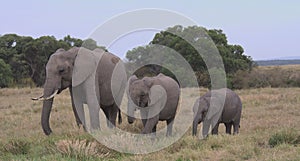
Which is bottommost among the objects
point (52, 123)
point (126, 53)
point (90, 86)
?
point (52, 123)

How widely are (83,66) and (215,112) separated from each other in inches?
125

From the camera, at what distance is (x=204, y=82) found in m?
27.8

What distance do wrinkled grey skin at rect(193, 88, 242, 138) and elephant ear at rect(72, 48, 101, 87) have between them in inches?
92.7

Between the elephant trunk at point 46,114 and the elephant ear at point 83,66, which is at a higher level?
the elephant ear at point 83,66

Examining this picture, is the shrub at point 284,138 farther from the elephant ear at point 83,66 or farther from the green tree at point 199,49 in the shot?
the green tree at point 199,49

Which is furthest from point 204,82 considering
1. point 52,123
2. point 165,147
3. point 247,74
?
point 165,147

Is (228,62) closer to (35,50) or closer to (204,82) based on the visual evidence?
(204,82)

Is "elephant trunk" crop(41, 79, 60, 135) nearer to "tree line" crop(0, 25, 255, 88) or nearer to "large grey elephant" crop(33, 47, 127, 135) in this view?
"large grey elephant" crop(33, 47, 127, 135)

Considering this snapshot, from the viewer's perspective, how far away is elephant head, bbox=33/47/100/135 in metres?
8.16

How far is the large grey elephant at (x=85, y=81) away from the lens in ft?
27.1

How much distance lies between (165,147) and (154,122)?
207 centimetres

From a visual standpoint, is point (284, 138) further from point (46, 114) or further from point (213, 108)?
Result: point (46, 114)

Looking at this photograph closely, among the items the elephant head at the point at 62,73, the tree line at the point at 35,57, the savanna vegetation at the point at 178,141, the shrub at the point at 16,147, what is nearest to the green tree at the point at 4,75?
the tree line at the point at 35,57

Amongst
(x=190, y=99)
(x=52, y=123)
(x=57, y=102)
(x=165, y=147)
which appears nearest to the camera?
(x=165, y=147)
